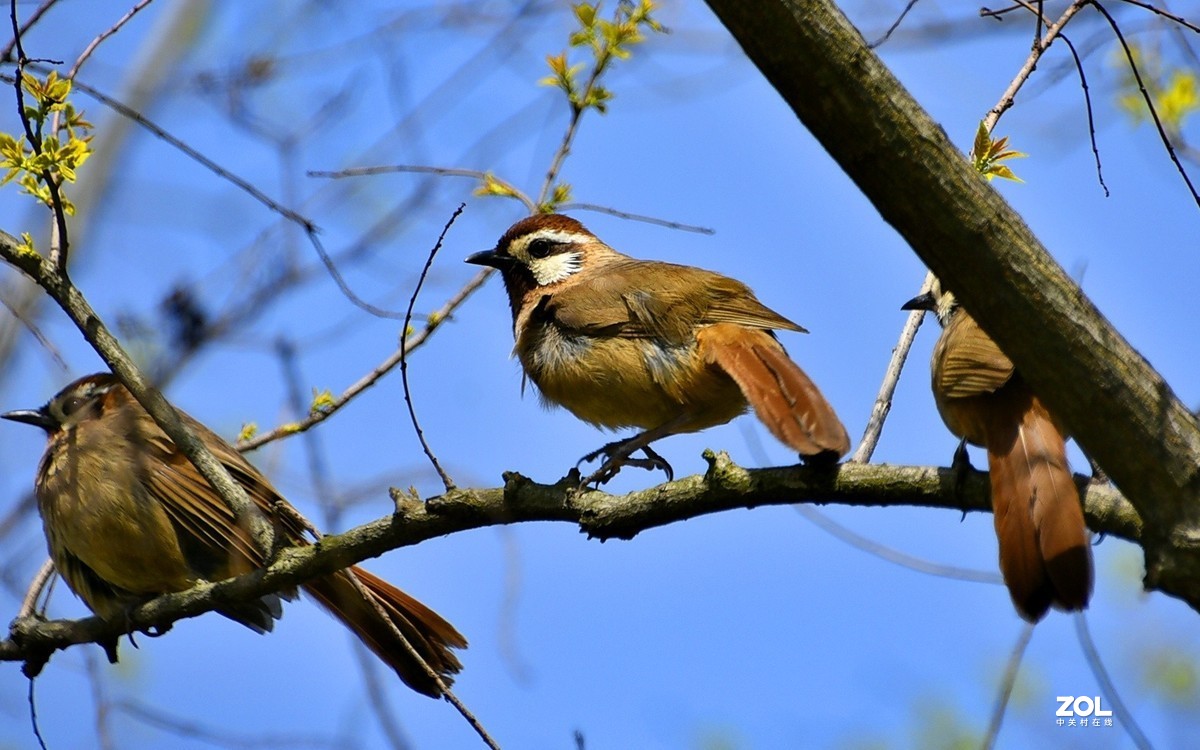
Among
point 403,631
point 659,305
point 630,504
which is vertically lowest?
point 630,504

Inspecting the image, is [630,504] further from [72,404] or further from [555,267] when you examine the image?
[72,404]

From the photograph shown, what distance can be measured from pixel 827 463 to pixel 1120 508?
30.4 inches

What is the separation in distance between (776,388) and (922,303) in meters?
1.05

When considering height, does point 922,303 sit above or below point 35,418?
below

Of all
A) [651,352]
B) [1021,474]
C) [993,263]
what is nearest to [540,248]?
[651,352]

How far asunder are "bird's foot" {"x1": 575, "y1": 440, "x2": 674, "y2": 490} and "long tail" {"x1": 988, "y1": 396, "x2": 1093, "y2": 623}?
1224 millimetres

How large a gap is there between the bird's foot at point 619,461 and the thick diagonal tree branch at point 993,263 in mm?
1704

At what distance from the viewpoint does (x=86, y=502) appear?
523 cm

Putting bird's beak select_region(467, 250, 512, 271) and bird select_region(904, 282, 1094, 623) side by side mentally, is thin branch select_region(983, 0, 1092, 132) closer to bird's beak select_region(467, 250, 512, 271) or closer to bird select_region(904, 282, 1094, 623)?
bird select_region(904, 282, 1094, 623)

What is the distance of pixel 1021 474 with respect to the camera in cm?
347

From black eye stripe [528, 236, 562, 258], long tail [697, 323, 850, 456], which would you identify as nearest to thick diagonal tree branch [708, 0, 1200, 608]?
long tail [697, 323, 850, 456]

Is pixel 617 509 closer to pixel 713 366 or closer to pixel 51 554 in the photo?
pixel 713 366

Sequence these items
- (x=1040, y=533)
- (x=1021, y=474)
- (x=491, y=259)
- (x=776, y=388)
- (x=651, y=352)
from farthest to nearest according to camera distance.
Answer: (x=491, y=259) → (x=651, y=352) → (x=776, y=388) → (x=1021, y=474) → (x=1040, y=533)

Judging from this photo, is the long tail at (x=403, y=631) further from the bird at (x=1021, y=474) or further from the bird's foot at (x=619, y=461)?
Answer: the bird at (x=1021, y=474)
